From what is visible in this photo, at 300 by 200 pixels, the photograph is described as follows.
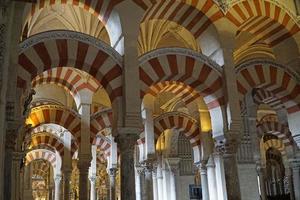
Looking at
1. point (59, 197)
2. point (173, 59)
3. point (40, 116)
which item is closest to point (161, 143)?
point (59, 197)

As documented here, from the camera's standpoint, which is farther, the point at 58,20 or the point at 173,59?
the point at 58,20

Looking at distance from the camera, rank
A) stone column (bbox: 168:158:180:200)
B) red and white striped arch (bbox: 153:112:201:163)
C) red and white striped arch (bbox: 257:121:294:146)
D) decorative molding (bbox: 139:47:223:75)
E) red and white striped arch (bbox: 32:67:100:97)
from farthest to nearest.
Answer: stone column (bbox: 168:158:180:200) < red and white striped arch (bbox: 257:121:294:146) < red and white striped arch (bbox: 153:112:201:163) < red and white striped arch (bbox: 32:67:100:97) < decorative molding (bbox: 139:47:223:75)

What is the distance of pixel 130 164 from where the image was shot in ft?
20.0

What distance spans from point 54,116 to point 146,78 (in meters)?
3.81

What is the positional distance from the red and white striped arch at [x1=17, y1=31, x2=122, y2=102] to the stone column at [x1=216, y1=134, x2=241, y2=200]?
7.19 ft

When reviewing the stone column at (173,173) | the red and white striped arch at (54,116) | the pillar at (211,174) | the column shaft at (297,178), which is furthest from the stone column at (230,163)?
the stone column at (173,173)

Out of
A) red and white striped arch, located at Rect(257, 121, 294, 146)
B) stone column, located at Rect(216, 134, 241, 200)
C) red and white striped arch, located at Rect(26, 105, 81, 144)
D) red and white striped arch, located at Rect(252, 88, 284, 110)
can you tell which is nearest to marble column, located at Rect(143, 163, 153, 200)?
red and white striped arch, located at Rect(26, 105, 81, 144)

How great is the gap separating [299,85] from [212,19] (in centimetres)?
233

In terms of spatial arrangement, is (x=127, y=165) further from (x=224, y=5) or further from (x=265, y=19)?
(x=265, y=19)

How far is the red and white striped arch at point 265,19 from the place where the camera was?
786 cm

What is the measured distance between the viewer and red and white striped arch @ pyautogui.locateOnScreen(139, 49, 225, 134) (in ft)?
22.0

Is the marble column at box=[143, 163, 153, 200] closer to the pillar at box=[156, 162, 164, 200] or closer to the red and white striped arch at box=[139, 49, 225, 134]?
the red and white striped arch at box=[139, 49, 225, 134]

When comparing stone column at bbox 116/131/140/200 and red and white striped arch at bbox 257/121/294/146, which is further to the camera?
red and white striped arch at bbox 257/121/294/146

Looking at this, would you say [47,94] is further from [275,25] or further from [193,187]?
[275,25]
